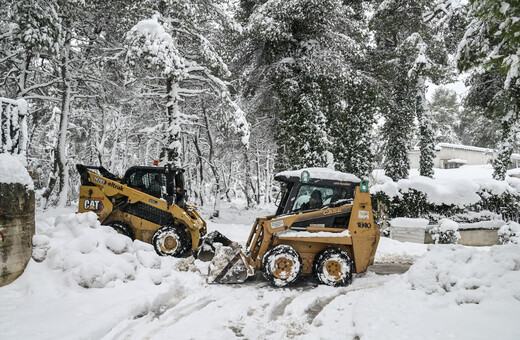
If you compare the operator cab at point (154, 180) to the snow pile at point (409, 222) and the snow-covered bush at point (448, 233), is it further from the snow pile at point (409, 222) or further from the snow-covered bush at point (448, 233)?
the snow pile at point (409, 222)

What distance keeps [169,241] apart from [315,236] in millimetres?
3848

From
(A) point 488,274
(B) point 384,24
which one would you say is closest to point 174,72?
(A) point 488,274

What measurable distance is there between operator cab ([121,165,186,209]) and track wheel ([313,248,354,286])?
4433 mm

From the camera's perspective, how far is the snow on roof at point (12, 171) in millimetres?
5020

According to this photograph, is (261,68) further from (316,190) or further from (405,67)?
(316,190)

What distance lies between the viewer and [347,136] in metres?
18.1

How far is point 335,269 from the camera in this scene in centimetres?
686

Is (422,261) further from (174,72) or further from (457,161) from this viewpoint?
(457,161)

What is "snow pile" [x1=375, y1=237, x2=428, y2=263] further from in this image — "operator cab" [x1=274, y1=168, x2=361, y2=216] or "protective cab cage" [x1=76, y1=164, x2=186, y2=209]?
"protective cab cage" [x1=76, y1=164, x2=186, y2=209]

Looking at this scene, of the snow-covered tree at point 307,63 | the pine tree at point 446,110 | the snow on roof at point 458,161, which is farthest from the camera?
the pine tree at point 446,110

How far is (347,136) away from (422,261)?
12615mm

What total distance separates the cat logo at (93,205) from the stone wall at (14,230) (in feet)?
12.4

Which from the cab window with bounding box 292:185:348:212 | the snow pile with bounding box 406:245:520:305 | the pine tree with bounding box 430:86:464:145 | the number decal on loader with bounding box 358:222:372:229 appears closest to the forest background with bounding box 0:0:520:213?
the cab window with bounding box 292:185:348:212

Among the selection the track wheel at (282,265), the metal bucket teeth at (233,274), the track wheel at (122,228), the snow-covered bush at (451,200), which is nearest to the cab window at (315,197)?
the track wheel at (282,265)
